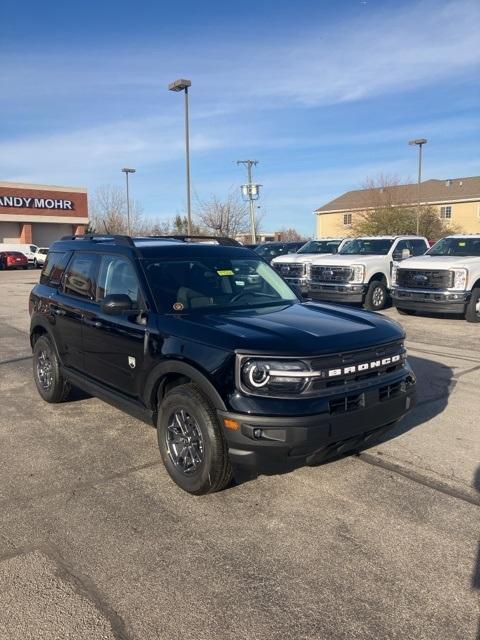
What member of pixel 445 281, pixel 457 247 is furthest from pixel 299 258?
pixel 445 281

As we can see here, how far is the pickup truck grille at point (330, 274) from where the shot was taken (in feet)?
44.4

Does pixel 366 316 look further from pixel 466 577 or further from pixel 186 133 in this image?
pixel 186 133

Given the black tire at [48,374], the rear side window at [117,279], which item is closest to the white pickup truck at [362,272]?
the black tire at [48,374]

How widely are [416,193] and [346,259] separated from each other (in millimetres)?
42304

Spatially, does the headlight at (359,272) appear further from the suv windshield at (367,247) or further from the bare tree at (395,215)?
the bare tree at (395,215)

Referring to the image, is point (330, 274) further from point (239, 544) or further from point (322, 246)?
point (239, 544)

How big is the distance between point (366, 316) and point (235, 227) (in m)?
41.4

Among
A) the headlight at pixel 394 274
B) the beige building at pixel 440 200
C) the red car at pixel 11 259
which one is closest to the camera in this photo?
the headlight at pixel 394 274

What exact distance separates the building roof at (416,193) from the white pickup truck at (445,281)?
34.5 m

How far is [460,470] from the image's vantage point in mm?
4254

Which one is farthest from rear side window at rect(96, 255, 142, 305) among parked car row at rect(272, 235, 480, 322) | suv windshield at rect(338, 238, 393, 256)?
suv windshield at rect(338, 238, 393, 256)

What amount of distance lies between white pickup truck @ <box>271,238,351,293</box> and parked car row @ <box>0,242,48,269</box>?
25424mm

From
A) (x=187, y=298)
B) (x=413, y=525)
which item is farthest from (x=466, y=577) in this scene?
(x=187, y=298)

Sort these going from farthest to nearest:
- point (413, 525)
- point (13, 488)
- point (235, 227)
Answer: point (235, 227) → point (13, 488) → point (413, 525)
